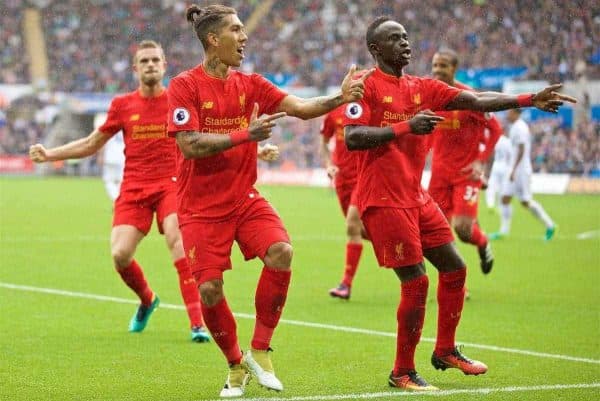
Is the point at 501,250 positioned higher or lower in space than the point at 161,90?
lower

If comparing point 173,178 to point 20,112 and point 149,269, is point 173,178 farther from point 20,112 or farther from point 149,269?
point 20,112

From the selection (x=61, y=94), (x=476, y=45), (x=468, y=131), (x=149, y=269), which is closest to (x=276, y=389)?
(x=468, y=131)

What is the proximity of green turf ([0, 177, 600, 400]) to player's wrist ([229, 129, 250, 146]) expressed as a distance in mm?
1634

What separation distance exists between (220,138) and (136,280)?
354 centimetres

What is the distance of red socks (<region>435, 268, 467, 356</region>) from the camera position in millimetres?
7863

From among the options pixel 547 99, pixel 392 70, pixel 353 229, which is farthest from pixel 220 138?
pixel 353 229

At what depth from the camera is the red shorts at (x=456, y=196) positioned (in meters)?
12.6

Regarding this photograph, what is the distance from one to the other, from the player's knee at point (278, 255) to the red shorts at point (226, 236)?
1.1 inches

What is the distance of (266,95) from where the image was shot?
7.65 m

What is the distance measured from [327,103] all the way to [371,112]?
38 centimetres

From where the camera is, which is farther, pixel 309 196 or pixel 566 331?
pixel 309 196

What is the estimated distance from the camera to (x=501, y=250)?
18922 millimetres

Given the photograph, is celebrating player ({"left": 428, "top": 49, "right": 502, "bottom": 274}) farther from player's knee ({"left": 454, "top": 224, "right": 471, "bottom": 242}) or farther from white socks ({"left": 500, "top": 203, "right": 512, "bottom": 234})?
white socks ({"left": 500, "top": 203, "right": 512, "bottom": 234})

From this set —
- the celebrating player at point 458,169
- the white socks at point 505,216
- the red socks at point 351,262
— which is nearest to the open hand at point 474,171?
the celebrating player at point 458,169
